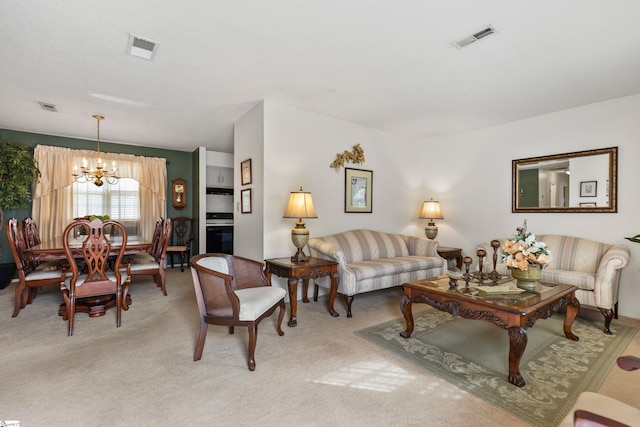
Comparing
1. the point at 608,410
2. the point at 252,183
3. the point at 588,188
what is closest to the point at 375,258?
the point at 252,183

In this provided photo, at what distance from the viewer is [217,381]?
203 centimetres

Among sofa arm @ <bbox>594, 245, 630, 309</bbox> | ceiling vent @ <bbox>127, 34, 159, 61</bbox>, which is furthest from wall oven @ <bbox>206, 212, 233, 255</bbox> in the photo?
sofa arm @ <bbox>594, 245, 630, 309</bbox>

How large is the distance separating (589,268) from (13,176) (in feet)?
25.9

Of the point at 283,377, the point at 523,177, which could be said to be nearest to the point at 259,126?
the point at 283,377

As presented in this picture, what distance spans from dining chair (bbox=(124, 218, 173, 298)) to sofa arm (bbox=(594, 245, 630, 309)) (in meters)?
4.85

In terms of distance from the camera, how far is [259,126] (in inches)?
154

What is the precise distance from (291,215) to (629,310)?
4003mm

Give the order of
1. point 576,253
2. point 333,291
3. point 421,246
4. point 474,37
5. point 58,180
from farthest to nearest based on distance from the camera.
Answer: point 58,180, point 421,246, point 576,253, point 333,291, point 474,37

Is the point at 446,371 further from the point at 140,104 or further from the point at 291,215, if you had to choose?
the point at 140,104

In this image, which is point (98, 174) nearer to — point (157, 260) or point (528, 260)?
point (157, 260)

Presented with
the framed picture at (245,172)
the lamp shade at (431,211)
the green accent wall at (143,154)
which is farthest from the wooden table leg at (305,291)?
the green accent wall at (143,154)

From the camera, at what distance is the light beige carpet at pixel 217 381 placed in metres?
1.69

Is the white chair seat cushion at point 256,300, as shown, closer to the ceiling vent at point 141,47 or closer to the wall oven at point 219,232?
the ceiling vent at point 141,47

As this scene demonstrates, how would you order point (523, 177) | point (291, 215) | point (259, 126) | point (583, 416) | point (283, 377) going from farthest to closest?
1. point (523, 177)
2. point (259, 126)
3. point (291, 215)
4. point (283, 377)
5. point (583, 416)
